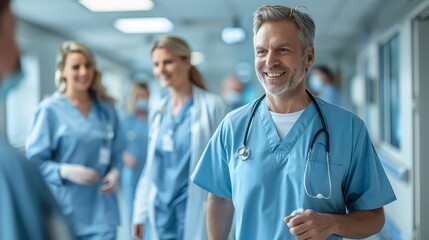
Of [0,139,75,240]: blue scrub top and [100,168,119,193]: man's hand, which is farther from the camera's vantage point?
[100,168,119,193]: man's hand

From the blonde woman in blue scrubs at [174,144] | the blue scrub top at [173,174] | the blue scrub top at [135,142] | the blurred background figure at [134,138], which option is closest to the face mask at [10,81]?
the blonde woman in blue scrubs at [174,144]

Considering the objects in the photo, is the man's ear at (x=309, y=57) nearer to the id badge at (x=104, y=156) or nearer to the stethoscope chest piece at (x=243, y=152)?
the stethoscope chest piece at (x=243, y=152)

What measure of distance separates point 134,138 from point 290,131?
120 inches

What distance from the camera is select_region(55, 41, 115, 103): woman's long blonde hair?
6.88 feet

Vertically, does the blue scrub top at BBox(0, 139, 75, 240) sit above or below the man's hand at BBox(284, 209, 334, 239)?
above

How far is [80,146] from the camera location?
6.50 feet

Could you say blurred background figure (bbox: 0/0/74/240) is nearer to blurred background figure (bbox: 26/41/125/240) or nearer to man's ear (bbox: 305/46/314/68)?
man's ear (bbox: 305/46/314/68)

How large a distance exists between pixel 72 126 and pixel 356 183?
1.23 m

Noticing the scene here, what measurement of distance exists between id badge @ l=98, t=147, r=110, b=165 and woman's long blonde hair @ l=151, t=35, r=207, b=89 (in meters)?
0.47

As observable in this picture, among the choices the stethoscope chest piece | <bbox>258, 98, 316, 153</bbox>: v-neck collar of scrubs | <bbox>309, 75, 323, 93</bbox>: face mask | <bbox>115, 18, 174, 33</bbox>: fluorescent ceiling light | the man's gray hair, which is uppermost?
<bbox>115, 18, 174, 33</bbox>: fluorescent ceiling light

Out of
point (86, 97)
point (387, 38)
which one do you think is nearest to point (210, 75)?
point (387, 38)

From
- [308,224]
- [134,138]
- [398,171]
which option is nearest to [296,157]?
[308,224]

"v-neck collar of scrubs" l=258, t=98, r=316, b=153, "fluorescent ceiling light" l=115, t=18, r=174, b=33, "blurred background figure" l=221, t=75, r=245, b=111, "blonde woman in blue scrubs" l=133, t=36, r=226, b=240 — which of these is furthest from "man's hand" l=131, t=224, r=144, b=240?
"blurred background figure" l=221, t=75, r=245, b=111

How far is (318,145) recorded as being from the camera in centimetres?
116
